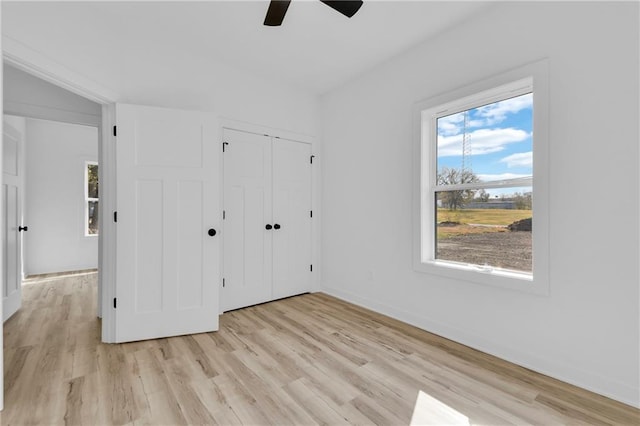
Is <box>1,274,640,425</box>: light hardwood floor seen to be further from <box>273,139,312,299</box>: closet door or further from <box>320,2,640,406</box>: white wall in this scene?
<box>273,139,312,299</box>: closet door

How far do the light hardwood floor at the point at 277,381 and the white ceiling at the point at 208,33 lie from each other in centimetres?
221

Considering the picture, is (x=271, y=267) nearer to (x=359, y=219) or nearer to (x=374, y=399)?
(x=359, y=219)

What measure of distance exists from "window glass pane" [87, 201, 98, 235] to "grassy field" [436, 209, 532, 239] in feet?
20.3

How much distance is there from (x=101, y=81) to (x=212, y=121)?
0.90 m

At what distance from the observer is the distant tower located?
8.83ft

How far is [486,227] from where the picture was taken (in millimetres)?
2561

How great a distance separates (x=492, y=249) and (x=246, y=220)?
2.51 metres

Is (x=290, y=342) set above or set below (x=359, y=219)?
below

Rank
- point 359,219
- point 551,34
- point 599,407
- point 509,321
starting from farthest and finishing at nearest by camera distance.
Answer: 1. point 359,219
2. point 509,321
3. point 551,34
4. point 599,407

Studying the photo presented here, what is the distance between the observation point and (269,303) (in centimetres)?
361

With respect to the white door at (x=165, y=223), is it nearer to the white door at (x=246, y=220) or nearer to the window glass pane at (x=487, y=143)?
the white door at (x=246, y=220)

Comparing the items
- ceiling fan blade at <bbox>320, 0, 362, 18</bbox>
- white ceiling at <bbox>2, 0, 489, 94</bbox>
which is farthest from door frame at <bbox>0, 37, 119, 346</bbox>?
ceiling fan blade at <bbox>320, 0, 362, 18</bbox>

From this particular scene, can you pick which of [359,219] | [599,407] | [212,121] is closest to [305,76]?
[212,121]

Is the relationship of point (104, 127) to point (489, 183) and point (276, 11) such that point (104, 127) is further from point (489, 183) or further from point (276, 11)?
point (489, 183)
